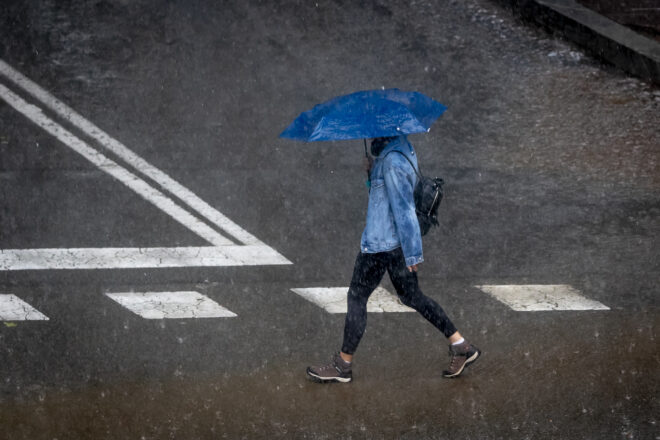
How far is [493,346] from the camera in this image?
6730 mm

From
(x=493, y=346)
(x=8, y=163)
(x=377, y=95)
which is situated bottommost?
(x=493, y=346)

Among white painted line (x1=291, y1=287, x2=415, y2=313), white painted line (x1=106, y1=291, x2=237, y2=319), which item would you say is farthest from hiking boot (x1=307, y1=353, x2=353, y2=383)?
white painted line (x1=106, y1=291, x2=237, y2=319)

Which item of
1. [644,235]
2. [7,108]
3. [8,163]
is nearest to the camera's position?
[644,235]

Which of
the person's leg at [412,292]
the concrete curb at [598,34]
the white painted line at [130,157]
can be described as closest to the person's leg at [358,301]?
the person's leg at [412,292]

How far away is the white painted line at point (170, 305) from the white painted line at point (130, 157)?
1124 millimetres

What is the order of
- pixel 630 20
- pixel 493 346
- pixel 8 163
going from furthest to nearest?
1. pixel 630 20
2. pixel 8 163
3. pixel 493 346

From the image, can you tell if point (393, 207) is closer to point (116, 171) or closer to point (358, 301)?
point (358, 301)

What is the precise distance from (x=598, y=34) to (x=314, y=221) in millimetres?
5892

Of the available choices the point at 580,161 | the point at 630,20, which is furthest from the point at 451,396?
the point at 630,20

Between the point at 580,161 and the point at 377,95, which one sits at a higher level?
the point at 377,95

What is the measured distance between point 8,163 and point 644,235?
681 centimetres

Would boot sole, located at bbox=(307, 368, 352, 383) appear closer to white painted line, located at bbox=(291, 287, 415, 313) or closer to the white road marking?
white painted line, located at bbox=(291, 287, 415, 313)

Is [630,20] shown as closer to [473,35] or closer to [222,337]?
[473,35]

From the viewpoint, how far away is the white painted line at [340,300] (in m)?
7.32
